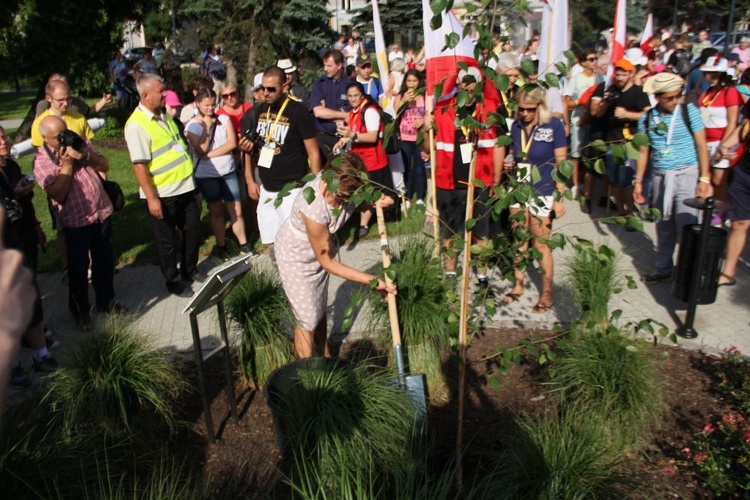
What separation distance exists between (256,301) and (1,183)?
226 cm

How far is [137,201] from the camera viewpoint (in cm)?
1062

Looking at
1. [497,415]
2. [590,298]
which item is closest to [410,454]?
[497,415]

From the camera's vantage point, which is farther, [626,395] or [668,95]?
[668,95]

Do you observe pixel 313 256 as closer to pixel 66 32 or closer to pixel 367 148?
pixel 367 148

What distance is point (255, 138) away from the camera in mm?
6938

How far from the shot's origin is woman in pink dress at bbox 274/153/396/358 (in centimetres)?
397

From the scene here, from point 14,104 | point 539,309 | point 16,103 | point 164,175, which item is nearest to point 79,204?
point 164,175

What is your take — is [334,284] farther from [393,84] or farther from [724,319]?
[393,84]

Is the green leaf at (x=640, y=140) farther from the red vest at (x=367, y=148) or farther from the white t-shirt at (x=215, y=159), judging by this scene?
the white t-shirt at (x=215, y=159)

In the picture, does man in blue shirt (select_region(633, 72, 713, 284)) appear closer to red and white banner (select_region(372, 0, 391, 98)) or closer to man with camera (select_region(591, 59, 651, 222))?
man with camera (select_region(591, 59, 651, 222))

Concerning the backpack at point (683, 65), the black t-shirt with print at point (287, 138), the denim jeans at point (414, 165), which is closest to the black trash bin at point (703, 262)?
the black t-shirt with print at point (287, 138)

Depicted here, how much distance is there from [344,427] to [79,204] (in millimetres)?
3548

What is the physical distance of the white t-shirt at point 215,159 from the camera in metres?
Result: 7.33

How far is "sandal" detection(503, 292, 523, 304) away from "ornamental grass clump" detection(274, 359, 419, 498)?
271cm
